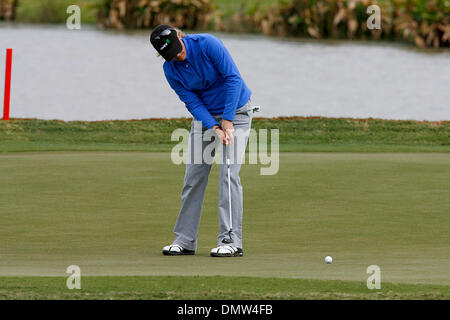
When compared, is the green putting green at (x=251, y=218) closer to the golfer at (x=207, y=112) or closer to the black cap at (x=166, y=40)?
the golfer at (x=207, y=112)

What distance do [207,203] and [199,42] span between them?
2498 mm

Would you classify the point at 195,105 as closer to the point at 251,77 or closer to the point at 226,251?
the point at 226,251

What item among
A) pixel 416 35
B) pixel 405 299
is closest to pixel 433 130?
pixel 405 299

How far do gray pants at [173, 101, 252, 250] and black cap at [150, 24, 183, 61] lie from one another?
644mm

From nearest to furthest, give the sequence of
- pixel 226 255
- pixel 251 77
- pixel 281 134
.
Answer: pixel 226 255, pixel 281 134, pixel 251 77

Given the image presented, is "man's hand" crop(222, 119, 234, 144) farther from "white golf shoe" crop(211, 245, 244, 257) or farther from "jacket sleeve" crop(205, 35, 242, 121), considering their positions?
"white golf shoe" crop(211, 245, 244, 257)

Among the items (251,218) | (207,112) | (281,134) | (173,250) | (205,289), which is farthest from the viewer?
(281,134)

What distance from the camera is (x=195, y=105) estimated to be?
24.4 feet

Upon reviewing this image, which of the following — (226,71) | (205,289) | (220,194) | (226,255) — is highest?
(226,71)

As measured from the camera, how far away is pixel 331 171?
11.2 meters

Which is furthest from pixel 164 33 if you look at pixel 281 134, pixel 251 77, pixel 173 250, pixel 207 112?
pixel 251 77

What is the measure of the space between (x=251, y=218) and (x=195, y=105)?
1.62 m

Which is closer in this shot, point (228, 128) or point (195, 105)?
point (228, 128)

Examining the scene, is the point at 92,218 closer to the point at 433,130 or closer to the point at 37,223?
the point at 37,223
